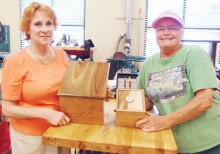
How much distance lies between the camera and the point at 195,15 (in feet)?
13.9

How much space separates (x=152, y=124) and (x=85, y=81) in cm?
40

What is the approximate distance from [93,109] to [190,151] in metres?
0.58

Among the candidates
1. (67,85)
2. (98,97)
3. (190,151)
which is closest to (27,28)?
(67,85)

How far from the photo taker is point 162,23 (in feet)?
4.66

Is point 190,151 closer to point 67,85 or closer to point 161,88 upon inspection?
point 161,88

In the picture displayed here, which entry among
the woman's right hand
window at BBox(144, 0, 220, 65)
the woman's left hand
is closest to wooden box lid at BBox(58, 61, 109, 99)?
the woman's right hand

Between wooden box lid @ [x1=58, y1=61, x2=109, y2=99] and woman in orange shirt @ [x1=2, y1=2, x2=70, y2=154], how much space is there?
0.44ft

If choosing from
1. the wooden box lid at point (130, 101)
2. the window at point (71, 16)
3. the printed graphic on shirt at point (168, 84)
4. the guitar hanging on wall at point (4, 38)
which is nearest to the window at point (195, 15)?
the window at point (71, 16)

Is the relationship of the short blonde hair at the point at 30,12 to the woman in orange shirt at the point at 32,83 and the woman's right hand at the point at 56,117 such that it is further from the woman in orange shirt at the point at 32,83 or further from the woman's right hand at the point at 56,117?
the woman's right hand at the point at 56,117

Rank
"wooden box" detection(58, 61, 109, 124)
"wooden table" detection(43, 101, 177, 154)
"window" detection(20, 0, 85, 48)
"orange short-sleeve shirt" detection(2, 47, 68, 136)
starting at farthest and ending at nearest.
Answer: "window" detection(20, 0, 85, 48)
"orange short-sleeve shirt" detection(2, 47, 68, 136)
"wooden box" detection(58, 61, 109, 124)
"wooden table" detection(43, 101, 177, 154)

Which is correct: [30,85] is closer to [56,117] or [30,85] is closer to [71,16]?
[56,117]

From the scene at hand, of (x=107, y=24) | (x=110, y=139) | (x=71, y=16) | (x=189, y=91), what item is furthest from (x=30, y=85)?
(x=71, y=16)

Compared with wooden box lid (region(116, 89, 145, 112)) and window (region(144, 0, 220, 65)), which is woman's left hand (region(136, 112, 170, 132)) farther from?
window (region(144, 0, 220, 65))

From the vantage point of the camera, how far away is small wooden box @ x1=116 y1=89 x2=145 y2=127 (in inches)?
47.2
